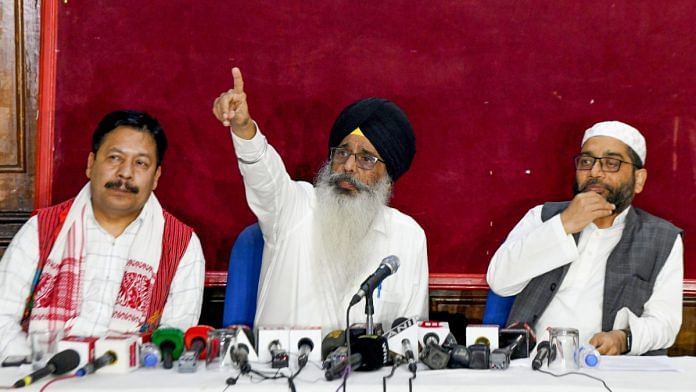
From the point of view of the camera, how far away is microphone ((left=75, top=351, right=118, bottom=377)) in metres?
2.59

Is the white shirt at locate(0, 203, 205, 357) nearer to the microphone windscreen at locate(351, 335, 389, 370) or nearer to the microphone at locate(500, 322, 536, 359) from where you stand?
the microphone windscreen at locate(351, 335, 389, 370)

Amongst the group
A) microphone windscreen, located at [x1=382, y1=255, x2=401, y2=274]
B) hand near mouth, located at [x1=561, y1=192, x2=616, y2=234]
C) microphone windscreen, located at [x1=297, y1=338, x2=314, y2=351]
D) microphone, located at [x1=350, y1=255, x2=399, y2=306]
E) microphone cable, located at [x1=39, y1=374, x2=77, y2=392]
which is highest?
hand near mouth, located at [x1=561, y1=192, x2=616, y2=234]

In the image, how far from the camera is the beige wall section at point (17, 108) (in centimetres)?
430

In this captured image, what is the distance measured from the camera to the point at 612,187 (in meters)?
3.89

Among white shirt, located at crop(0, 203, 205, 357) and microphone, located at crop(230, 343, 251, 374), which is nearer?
microphone, located at crop(230, 343, 251, 374)

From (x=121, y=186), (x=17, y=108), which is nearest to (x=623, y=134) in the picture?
(x=121, y=186)

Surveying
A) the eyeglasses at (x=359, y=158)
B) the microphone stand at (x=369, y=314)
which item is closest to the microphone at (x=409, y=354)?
the microphone stand at (x=369, y=314)

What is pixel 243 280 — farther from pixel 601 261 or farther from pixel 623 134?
pixel 623 134

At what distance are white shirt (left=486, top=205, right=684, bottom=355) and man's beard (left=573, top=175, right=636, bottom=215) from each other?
7 cm

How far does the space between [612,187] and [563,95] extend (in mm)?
766

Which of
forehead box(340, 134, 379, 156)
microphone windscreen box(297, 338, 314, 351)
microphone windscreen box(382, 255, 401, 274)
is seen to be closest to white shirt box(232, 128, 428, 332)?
forehead box(340, 134, 379, 156)

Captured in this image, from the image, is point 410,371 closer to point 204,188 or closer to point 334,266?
point 334,266

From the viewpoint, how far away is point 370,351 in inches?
107

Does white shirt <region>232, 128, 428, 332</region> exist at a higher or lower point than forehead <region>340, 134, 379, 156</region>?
lower
